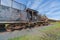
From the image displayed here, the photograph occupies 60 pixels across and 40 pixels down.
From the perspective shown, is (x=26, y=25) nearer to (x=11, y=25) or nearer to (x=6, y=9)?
(x=11, y=25)

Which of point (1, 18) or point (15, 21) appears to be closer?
point (1, 18)

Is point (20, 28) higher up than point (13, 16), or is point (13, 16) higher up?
point (13, 16)

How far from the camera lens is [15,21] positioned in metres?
4.52

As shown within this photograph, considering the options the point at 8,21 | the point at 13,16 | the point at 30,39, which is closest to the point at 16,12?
the point at 13,16

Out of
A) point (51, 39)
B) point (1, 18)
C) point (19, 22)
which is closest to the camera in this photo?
point (51, 39)

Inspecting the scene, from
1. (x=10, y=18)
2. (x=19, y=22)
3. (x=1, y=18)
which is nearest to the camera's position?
(x=1, y=18)

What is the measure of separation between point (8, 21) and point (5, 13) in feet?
1.23

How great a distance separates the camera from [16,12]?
4.52m

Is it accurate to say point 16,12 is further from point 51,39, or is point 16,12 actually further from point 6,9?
point 51,39

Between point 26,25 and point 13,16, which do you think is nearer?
point 13,16

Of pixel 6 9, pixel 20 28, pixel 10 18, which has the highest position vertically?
pixel 6 9

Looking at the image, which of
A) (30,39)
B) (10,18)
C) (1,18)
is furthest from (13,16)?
(30,39)

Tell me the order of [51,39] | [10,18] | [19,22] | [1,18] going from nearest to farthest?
[51,39], [1,18], [10,18], [19,22]

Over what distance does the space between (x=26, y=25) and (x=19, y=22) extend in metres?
0.39
